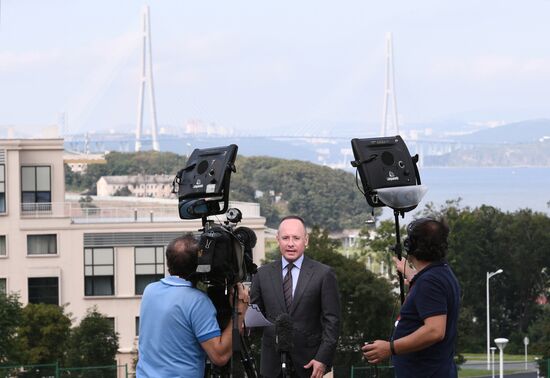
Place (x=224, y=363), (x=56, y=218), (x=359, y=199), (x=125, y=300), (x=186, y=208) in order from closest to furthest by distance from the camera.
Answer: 1. (x=224, y=363)
2. (x=186, y=208)
3. (x=125, y=300)
4. (x=56, y=218)
5. (x=359, y=199)

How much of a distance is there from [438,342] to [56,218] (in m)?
56.5

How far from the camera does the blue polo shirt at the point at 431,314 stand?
678 centimetres

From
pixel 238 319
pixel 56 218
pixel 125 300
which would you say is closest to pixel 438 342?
pixel 238 319

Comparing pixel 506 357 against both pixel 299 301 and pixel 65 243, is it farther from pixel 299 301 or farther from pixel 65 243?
pixel 299 301

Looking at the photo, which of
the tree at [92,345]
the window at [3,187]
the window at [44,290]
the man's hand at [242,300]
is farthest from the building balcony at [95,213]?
the man's hand at [242,300]

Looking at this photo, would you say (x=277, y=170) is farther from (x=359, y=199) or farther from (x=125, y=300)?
(x=125, y=300)

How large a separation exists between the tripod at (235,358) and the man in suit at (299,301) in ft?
2.42

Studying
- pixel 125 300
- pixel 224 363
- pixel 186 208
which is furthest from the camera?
pixel 125 300

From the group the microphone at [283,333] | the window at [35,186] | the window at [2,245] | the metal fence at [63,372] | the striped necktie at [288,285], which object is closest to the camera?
the microphone at [283,333]

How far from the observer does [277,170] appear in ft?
461

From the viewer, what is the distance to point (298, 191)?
136625mm

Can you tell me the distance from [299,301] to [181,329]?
168cm

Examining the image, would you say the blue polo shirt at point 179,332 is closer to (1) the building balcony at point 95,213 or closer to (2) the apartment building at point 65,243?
(2) the apartment building at point 65,243

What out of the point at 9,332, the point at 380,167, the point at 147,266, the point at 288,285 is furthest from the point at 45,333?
the point at 380,167
